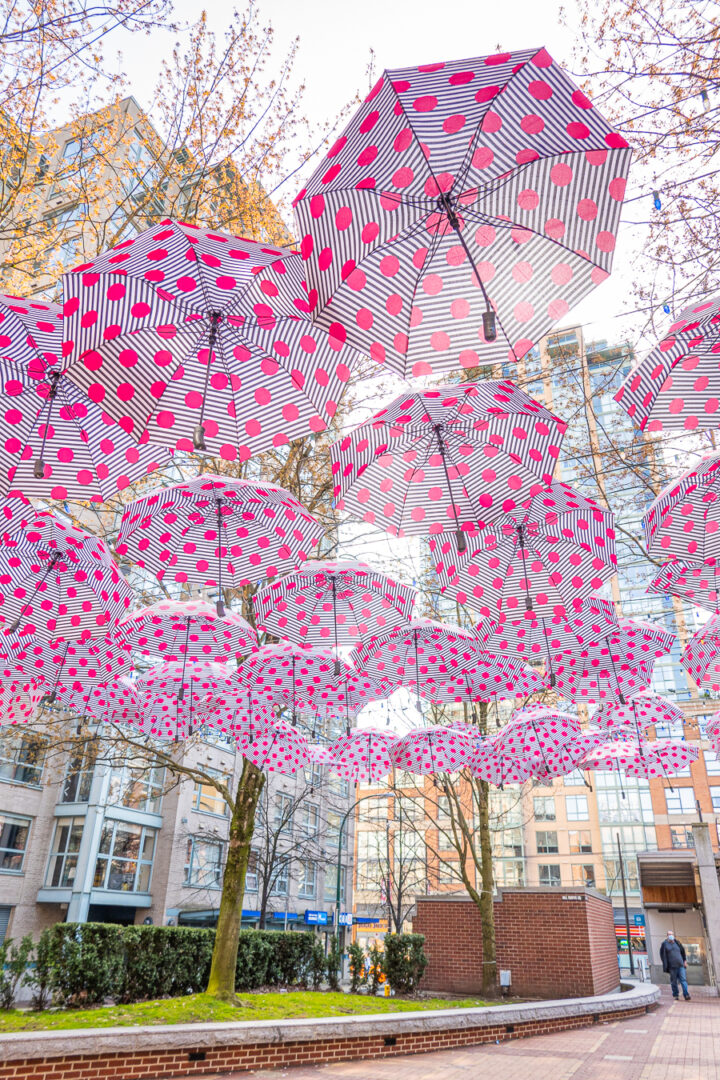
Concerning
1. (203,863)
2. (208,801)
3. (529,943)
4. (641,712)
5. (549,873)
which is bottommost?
(529,943)

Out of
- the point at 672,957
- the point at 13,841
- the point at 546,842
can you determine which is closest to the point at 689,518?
the point at 672,957

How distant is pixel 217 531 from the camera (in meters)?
8.01

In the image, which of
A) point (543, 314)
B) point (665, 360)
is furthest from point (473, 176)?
point (665, 360)

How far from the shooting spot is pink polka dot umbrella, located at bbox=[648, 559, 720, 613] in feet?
24.4

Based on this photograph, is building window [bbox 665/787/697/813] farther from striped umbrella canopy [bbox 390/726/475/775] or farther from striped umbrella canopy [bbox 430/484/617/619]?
striped umbrella canopy [bbox 430/484/617/619]

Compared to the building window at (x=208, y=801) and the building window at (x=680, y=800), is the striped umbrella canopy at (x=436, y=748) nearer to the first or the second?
the building window at (x=208, y=801)

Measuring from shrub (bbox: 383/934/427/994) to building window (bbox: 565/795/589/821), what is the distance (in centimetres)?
4700

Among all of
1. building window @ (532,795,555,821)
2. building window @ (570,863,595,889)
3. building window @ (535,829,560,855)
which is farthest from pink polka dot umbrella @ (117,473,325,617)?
building window @ (535,829,560,855)

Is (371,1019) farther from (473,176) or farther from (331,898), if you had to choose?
(331,898)

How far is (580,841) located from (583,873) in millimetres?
2402

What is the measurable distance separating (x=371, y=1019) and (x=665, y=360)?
9124mm

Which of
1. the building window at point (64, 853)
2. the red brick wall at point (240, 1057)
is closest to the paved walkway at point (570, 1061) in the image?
the red brick wall at point (240, 1057)

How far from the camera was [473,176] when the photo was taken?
12.1ft

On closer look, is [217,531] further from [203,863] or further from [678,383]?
[203,863]
